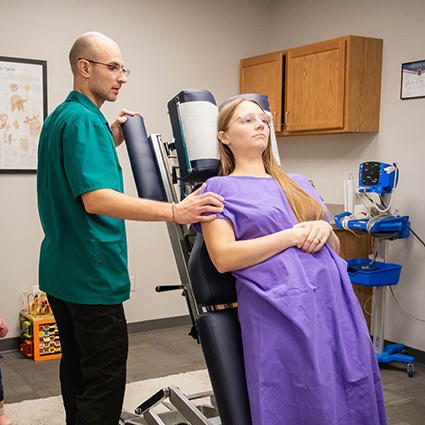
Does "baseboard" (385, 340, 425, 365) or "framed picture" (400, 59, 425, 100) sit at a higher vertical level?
"framed picture" (400, 59, 425, 100)

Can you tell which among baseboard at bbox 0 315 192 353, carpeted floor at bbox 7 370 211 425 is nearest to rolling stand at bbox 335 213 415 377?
carpeted floor at bbox 7 370 211 425

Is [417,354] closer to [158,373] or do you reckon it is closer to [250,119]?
[158,373]

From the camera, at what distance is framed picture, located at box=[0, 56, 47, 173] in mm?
3639

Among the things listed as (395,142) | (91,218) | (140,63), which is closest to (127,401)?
(91,218)

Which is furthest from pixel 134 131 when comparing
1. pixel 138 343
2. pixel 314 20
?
pixel 314 20

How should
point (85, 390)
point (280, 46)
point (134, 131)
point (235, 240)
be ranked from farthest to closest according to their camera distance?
point (280, 46) → point (134, 131) → point (85, 390) → point (235, 240)

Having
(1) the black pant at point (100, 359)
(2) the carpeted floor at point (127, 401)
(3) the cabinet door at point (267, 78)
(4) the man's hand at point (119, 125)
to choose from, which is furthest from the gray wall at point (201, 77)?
(1) the black pant at point (100, 359)

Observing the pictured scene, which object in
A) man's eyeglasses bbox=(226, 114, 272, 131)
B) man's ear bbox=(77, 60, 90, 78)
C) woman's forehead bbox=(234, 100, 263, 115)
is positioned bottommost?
man's eyeglasses bbox=(226, 114, 272, 131)

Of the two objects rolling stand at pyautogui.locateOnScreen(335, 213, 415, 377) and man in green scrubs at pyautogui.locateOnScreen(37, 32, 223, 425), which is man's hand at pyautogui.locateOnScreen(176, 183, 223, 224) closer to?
man in green scrubs at pyautogui.locateOnScreen(37, 32, 223, 425)

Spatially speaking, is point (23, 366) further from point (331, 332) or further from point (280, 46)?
point (280, 46)

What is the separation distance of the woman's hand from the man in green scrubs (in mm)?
260

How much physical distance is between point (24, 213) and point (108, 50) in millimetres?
2133

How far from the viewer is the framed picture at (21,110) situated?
11.9 ft

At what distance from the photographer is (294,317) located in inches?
63.7
